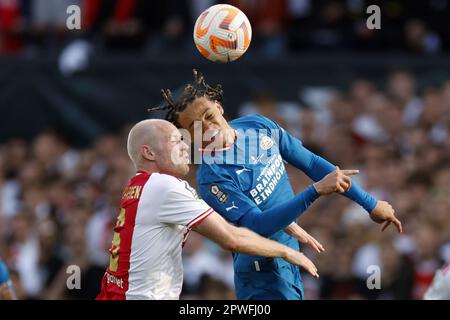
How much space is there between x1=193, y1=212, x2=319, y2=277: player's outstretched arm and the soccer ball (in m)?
1.61

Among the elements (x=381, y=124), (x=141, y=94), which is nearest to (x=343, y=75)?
(x=381, y=124)

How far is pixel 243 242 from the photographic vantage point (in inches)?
310

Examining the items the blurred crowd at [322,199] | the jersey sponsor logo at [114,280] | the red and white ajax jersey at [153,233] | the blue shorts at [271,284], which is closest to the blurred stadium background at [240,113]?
the blurred crowd at [322,199]

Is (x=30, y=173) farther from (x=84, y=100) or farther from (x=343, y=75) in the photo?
(x=343, y=75)

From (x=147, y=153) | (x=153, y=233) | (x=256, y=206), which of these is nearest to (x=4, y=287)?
(x=153, y=233)

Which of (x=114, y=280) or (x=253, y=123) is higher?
(x=253, y=123)

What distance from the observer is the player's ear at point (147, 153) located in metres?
7.98

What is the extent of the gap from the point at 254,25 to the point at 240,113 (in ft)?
5.96

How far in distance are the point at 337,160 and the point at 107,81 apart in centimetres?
426

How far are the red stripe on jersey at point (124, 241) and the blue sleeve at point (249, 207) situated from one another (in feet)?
2.24

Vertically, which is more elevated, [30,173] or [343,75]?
[343,75]

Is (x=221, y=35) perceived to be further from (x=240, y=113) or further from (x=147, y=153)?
(x=240, y=113)
